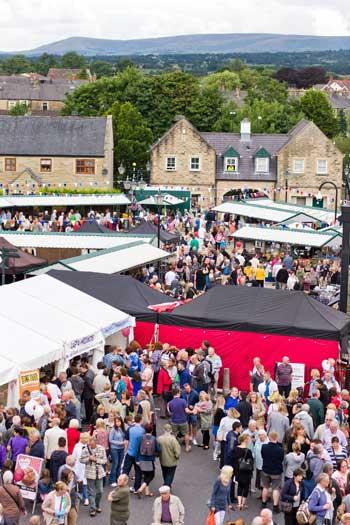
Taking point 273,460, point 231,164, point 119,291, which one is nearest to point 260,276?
point 119,291

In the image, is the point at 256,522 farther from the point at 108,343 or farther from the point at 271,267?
the point at 271,267

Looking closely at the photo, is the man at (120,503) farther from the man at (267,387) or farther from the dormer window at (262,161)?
the dormer window at (262,161)

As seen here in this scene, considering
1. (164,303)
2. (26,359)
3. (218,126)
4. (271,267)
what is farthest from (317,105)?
(26,359)

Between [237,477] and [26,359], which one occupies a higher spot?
[26,359]

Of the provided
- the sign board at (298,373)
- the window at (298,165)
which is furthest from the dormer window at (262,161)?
the sign board at (298,373)

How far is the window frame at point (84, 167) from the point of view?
60656 mm

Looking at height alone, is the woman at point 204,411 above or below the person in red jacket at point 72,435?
below

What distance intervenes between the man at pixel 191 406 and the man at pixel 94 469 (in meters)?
2.98

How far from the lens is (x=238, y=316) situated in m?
20.8

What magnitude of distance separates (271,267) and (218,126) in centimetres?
4658

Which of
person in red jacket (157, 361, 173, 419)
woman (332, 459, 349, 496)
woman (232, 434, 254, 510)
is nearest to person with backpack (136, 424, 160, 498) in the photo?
woman (232, 434, 254, 510)

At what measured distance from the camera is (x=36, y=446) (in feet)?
46.5

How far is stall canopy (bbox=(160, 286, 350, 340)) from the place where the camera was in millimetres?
20141

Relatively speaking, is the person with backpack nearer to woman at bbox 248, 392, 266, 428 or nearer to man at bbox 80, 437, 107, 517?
man at bbox 80, 437, 107, 517
